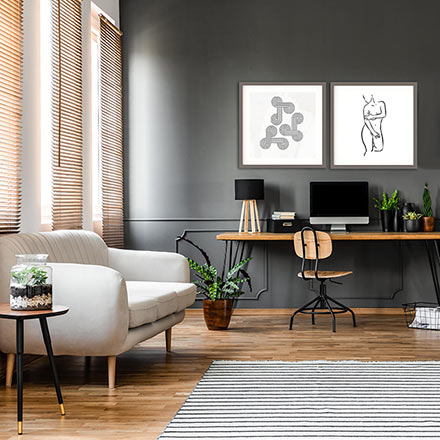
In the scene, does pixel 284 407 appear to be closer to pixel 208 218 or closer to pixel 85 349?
pixel 85 349

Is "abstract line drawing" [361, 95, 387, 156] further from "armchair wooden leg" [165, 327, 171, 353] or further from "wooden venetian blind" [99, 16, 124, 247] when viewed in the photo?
"armchair wooden leg" [165, 327, 171, 353]

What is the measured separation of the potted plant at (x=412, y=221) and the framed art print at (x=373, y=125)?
49 centimetres

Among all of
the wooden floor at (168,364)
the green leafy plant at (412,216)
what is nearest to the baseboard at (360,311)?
the wooden floor at (168,364)

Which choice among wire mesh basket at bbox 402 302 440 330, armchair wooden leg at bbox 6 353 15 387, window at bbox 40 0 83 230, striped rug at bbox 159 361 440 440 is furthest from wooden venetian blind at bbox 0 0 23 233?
wire mesh basket at bbox 402 302 440 330

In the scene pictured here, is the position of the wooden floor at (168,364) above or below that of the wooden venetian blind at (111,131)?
below

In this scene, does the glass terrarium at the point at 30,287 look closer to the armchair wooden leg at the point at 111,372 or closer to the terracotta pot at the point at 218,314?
the armchair wooden leg at the point at 111,372

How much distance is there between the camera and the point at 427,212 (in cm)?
629

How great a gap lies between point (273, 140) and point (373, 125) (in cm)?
92

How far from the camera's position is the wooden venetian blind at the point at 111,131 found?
233 inches

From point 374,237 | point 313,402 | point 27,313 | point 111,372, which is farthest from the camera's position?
point 374,237

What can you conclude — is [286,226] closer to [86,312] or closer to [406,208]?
[406,208]

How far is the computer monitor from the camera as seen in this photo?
20.5ft

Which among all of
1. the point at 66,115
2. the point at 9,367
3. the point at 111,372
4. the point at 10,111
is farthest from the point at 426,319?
the point at 10,111

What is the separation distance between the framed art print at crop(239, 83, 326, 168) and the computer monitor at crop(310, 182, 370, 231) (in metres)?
0.30
